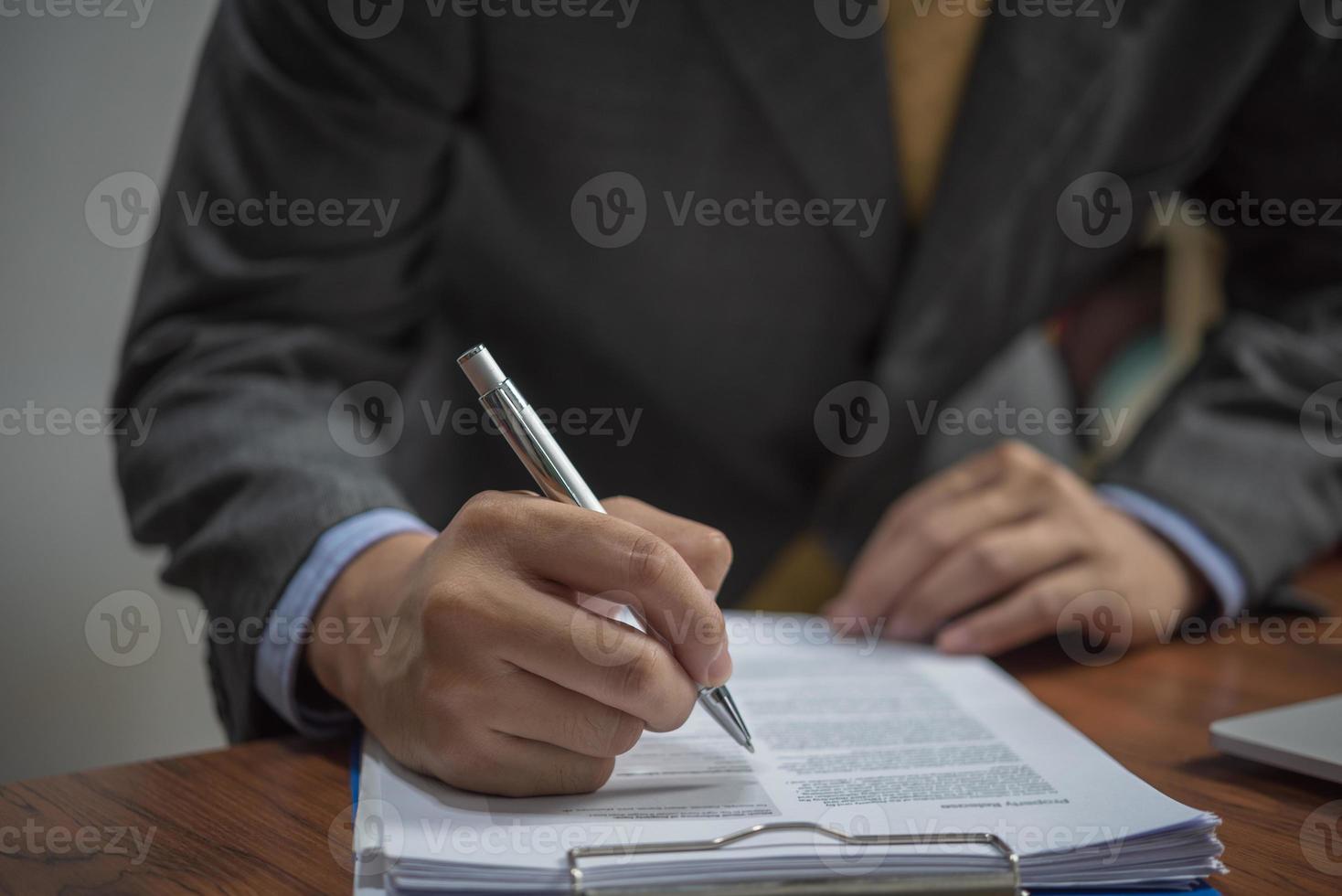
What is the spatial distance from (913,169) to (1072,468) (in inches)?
21.9

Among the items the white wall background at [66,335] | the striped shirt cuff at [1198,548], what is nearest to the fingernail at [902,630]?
the striped shirt cuff at [1198,548]

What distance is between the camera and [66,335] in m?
1.25
